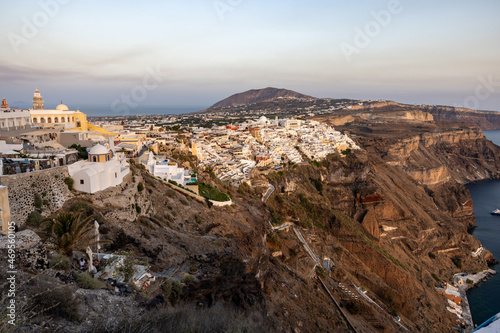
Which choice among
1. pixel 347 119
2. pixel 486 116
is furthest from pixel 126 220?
pixel 486 116

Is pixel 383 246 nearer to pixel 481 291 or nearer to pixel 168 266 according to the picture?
pixel 481 291

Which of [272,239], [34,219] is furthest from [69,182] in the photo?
[272,239]

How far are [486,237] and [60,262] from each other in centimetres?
4990

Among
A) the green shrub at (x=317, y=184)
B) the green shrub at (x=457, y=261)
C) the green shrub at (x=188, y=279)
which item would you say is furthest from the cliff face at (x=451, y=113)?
the green shrub at (x=188, y=279)

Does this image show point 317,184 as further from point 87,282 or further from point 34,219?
point 87,282

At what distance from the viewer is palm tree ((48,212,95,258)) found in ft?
27.5

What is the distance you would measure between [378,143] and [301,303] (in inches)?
2120

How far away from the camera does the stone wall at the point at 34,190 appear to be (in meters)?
9.00

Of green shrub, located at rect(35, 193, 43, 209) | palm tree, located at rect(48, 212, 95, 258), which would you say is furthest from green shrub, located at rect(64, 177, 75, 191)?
palm tree, located at rect(48, 212, 95, 258)

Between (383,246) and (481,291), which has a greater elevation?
(383,246)

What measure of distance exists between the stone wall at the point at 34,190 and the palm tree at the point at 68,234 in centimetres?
96

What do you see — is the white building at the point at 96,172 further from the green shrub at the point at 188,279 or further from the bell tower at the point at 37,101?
the bell tower at the point at 37,101

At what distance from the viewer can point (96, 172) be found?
38.3 ft

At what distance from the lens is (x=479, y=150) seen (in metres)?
85.3
